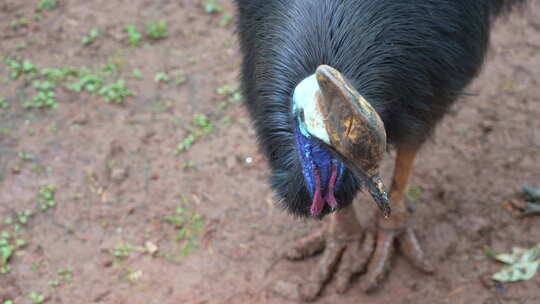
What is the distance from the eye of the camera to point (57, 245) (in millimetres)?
3564

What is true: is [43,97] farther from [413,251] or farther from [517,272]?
[517,272]

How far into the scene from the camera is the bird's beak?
1.97 meters

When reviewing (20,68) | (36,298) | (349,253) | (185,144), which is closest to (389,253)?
(349,253)

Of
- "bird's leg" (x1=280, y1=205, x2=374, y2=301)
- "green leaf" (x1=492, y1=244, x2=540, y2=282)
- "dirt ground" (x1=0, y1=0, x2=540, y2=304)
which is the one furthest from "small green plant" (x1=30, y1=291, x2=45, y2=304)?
"green leaf" (x1=492, y1=244, x2=540, y2=282)

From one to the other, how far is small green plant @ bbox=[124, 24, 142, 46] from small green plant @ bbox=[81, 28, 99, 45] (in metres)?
0.23

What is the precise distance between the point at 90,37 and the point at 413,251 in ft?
9.95

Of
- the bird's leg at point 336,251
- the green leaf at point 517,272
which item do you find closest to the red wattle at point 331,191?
the bird's leg at point 336,251

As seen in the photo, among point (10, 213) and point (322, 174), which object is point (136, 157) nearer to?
point (10, 213)

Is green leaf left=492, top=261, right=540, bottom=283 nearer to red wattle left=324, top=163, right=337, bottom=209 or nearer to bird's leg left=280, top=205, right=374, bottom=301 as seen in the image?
bird's leg left=280, top=205, right=374, bottom=301

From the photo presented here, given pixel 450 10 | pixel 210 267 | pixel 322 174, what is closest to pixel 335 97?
pixel 322 174

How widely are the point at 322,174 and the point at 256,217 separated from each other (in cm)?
141

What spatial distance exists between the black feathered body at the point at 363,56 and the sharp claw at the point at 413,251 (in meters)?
0.80

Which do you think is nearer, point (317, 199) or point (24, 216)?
point (317, 199)

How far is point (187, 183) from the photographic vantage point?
154 inches
